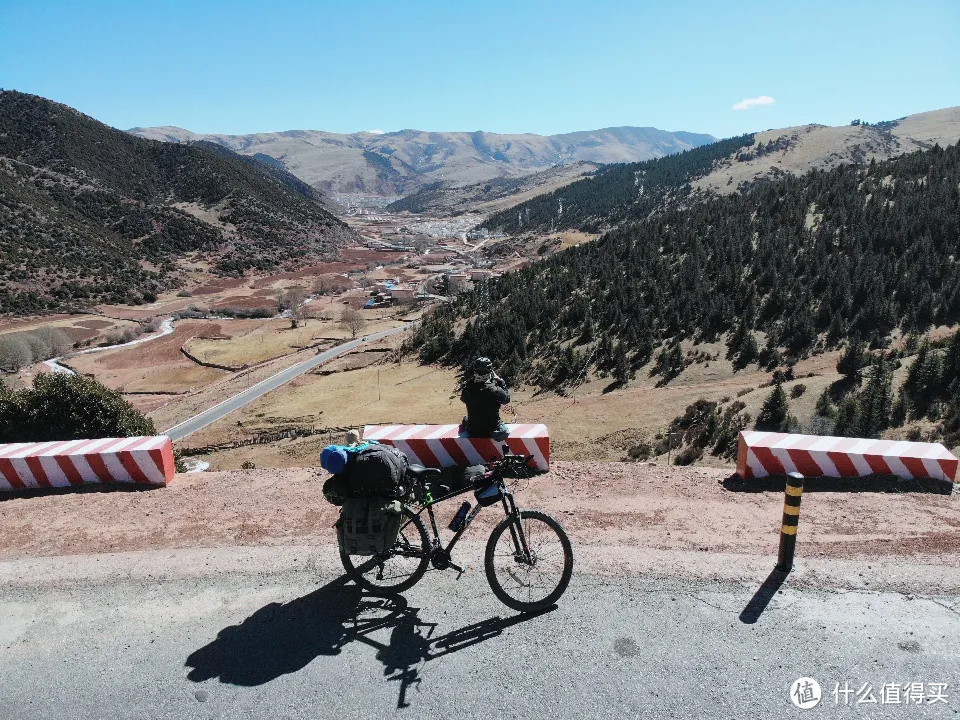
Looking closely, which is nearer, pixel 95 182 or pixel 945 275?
pixel 945 275

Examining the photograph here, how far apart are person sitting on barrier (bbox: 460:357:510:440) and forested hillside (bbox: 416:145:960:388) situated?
23629mm

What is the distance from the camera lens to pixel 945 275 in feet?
105

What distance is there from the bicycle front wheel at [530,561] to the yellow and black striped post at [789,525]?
2295 mm

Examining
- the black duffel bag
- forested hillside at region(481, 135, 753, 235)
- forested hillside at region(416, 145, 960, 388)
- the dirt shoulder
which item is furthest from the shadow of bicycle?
forested hillside at region(481, 135, 753, 235)

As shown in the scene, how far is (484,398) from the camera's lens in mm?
8672

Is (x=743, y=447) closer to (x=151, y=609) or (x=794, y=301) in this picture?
(x=151, y=609)

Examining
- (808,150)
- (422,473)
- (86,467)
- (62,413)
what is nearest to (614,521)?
(422,473)

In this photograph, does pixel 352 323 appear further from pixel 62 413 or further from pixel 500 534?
pixel 500 534

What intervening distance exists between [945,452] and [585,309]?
33.5 meters

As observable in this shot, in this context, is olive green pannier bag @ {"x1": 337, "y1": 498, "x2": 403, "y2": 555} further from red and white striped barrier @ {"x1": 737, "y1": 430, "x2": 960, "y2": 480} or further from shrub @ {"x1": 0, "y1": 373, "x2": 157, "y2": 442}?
shrub @ {"x1": 0, "y1": 373, "x2": 157, "y2": 442}

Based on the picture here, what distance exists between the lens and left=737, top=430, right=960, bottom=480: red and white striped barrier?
848 centimetres

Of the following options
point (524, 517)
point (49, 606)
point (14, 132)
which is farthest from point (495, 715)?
point (14, 132)

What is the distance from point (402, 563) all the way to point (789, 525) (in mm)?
3974

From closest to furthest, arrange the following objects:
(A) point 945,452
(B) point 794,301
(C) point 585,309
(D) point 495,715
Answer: (D) point 495,715 < (A) point 945,452 < (B) point 794,301 < (C) point 585,309
